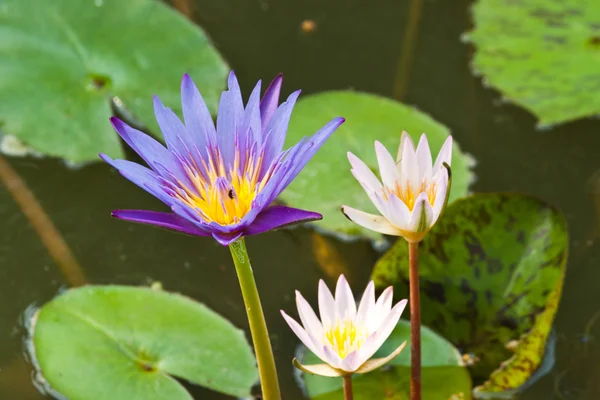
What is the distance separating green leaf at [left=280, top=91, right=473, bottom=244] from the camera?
2074mm

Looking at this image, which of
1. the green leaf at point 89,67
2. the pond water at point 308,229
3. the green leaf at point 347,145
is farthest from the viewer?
the green leaf at point 89,67

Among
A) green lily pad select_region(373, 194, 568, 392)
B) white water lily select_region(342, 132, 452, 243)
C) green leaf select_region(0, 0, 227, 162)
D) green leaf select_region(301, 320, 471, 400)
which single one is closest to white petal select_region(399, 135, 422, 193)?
white water lily select_region(342, 132, 452, 243)

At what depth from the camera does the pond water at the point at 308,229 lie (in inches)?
74.4

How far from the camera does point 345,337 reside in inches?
49.7

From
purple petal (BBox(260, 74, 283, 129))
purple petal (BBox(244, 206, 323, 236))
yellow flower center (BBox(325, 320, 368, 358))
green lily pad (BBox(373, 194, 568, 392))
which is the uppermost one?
purple petal (BBox(260, 74, 283, 129))

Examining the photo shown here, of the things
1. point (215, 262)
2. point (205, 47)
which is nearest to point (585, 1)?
point (205, 47)

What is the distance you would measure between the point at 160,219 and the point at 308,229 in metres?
1.03

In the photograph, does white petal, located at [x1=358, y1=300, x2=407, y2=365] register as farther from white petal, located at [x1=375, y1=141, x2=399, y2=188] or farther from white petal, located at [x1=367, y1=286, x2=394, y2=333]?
white petal, located at [x1=375, y1=141, x2=399, y2=188]

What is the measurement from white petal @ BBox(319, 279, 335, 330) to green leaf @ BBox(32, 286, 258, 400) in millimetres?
494

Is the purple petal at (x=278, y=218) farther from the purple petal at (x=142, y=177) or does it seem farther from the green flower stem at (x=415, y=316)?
the green flower stem at (x=415, y=316)

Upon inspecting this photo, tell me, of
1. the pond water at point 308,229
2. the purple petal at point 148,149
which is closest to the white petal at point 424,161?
the purple petal at point 148,149

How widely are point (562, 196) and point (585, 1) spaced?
913 millimetres

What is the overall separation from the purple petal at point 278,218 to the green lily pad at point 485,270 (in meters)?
0.68

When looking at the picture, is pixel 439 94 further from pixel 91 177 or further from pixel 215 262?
pixel 91 177
